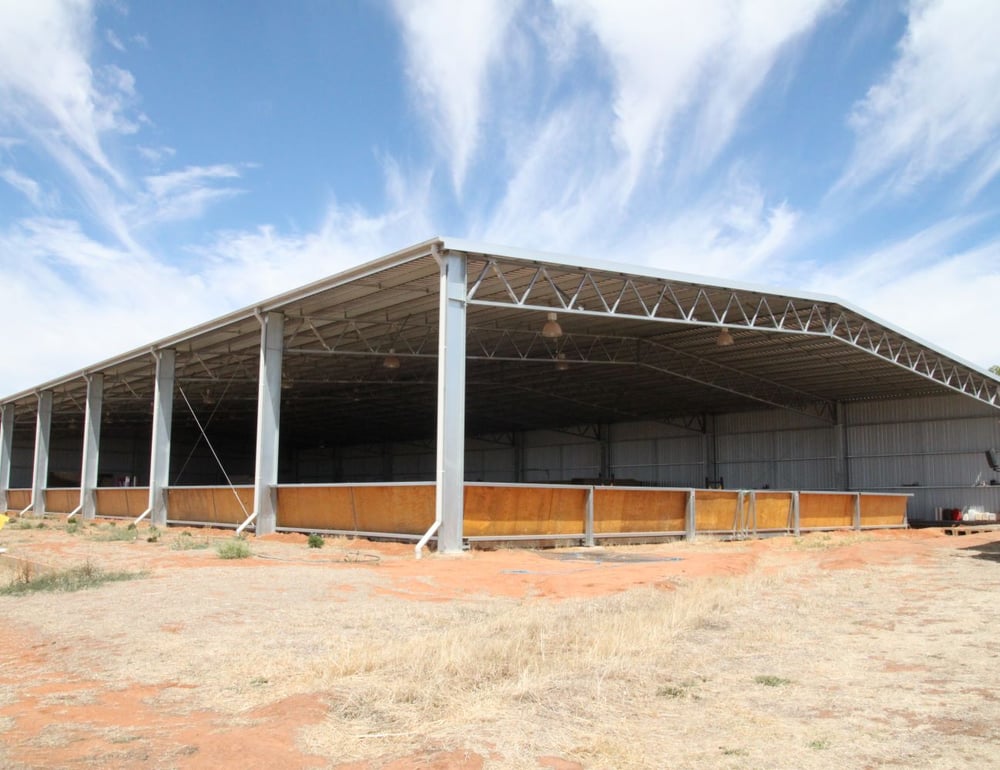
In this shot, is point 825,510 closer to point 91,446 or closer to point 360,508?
point 360,508

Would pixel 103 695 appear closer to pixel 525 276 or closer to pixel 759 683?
pixel 759 683

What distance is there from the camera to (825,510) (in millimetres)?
31453

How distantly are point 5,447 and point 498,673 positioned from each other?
50.9m

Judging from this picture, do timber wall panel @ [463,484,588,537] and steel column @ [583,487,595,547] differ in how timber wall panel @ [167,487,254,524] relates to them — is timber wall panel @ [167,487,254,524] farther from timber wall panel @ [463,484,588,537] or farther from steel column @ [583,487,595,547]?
steel column @ [583,487,595,547]

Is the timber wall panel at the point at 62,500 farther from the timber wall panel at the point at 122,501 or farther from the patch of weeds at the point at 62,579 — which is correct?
the patch of weeds at the point at 62,579

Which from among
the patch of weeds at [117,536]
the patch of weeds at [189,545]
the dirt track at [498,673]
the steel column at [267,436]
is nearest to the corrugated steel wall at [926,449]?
the dirt track at [498,673]

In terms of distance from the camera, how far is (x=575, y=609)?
429 inches

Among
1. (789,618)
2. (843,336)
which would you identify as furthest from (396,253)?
(843,336)

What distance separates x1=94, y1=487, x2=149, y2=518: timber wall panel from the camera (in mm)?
33219

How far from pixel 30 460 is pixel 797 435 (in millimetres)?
57643

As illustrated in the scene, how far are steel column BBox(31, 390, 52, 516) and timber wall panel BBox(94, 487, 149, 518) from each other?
8.16 meters

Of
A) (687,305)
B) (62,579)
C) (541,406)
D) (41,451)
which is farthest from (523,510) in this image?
(41,451)

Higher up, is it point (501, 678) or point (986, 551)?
point (501, 678)

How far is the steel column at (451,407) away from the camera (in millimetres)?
18266
